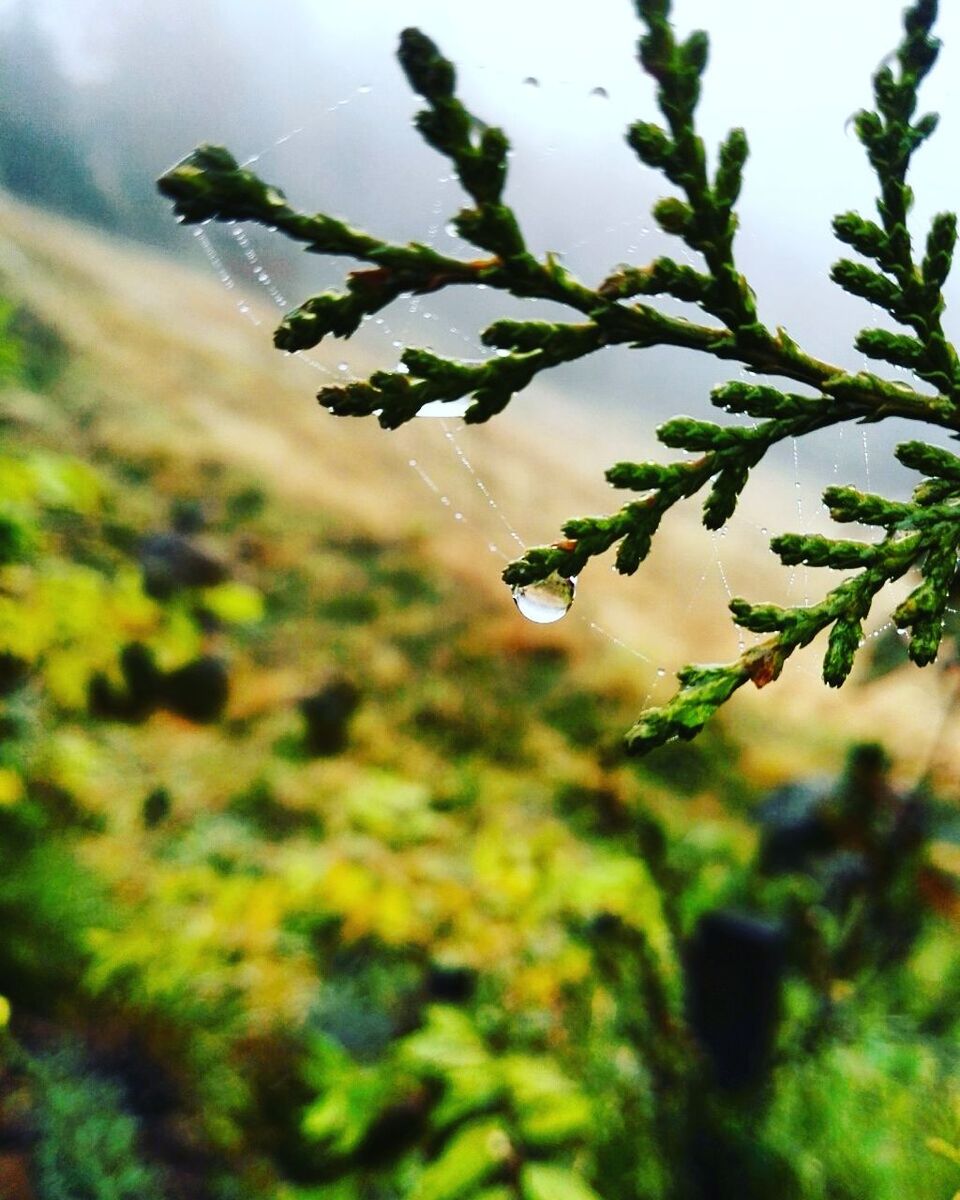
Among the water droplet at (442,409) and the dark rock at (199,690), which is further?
the dark rock at (199,690)

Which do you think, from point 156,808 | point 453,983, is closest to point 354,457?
point 156,808

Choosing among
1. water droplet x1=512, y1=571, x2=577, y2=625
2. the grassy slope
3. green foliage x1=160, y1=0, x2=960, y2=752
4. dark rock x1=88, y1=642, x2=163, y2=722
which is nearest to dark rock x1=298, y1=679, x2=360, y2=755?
dark rock x1=88, y1=642, x2=163, y2=722

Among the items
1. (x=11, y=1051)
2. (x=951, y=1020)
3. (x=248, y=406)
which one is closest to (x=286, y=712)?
(x=11, y=1051)

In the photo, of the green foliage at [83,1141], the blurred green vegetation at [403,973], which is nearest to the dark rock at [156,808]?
the blurred green vegetation at [403,973]

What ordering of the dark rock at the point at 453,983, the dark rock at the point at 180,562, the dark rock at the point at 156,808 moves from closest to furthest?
the dark rock at the point at 453,983
the dark rock at the point at 156,808
the dark rock at the point at 180,562

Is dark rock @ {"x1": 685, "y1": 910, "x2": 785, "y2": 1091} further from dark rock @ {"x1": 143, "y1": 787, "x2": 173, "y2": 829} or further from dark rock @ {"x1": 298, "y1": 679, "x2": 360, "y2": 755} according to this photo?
dark rock @ {"x1": 298, "y1": 679, "x2": 360, "y2": 755}

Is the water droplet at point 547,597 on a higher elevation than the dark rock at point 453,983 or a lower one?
higher

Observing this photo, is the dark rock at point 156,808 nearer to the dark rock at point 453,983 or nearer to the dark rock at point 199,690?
the dark rock at point 199,690
